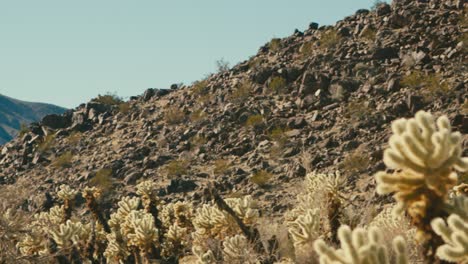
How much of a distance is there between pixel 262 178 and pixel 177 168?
560 cm

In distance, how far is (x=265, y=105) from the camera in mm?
31688

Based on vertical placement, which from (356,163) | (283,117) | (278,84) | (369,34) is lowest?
(356,163)

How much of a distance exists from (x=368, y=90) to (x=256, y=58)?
1409 centimetres

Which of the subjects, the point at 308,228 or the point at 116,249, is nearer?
the point at 308,228

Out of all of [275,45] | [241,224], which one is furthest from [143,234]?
[275,45]

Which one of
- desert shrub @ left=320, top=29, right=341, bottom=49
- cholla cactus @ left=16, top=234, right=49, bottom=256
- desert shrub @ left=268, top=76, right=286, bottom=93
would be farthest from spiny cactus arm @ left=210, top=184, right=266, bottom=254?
desert shrub @ left=320, top=29, right=341, bottom=49

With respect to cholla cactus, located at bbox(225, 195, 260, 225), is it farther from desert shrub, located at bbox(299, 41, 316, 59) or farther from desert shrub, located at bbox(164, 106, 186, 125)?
desert shrub, located at bbox(299, 41, 316, 59)

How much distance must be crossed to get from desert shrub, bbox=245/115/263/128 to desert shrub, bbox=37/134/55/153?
15.0 m

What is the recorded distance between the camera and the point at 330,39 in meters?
35.8

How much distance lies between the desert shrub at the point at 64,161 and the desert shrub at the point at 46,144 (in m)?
2.96

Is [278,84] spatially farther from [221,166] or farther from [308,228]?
[308,228]

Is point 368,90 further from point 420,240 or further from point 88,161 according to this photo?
point 420,240

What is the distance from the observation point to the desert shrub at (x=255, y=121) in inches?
1170

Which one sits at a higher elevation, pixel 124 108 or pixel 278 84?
pixel 278 84
